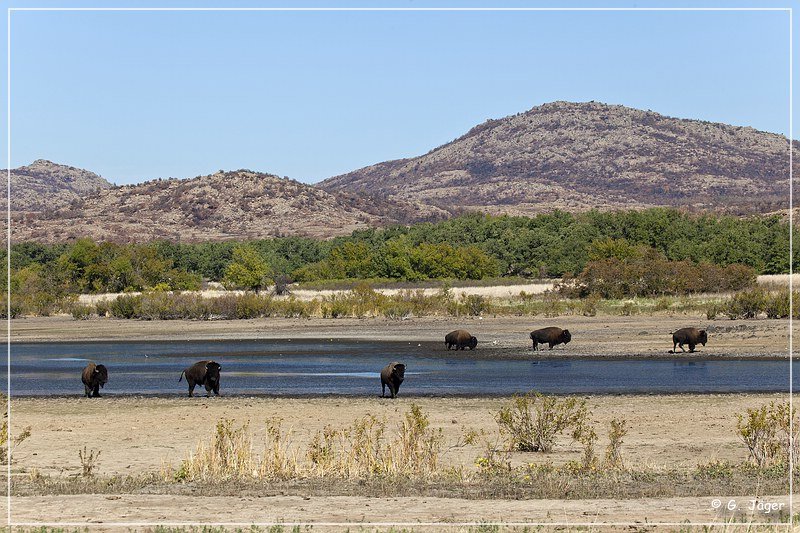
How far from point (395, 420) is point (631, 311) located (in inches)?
1334

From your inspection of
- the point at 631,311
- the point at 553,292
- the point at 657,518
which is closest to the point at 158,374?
the point at 657,518

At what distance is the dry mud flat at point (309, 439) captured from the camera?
12953mm

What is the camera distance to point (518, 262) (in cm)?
8288

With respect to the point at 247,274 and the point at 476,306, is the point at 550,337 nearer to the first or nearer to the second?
the point at 476,306

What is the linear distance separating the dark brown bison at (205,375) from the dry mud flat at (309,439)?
36.0 inches

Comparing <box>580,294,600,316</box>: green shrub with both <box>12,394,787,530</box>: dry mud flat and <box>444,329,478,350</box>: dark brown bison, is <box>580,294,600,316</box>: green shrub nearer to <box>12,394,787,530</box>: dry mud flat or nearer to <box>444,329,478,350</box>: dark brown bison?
<box>444,329,478,350</box>: dark brown bison

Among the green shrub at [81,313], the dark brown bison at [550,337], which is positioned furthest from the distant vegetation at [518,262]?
the dark brown bison at [550,337]

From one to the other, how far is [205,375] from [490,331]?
22.4m

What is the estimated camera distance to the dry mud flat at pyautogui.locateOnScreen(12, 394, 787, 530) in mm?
12953

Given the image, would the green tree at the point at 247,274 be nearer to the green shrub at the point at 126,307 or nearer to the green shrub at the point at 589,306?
the green shrub at the point at 126,307

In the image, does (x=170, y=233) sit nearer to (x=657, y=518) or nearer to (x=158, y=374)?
(x=158, y=374)

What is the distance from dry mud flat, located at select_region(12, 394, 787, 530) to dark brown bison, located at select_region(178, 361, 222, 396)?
0.91 meters

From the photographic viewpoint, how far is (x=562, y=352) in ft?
129

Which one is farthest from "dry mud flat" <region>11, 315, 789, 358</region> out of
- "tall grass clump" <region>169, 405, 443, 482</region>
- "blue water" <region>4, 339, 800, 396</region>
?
"tall grass clump" <region>169, 405, 443, 482</region>
